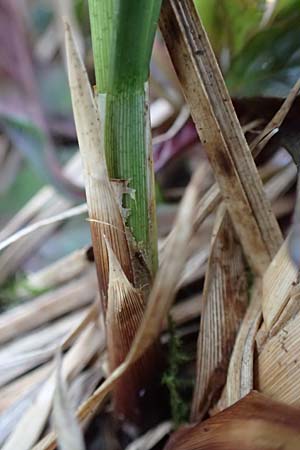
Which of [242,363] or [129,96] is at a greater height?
[129,96]

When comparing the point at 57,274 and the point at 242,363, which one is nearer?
the point at 242,363

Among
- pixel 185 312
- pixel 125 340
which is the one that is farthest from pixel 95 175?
pixel 185 312

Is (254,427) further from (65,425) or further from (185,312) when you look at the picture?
(185,312)

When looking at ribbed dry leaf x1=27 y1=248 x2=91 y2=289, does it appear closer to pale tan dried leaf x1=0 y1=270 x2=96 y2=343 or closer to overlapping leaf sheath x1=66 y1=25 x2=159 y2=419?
pale tan dried leaf x1=0 y1=270 x2=96 y2=343

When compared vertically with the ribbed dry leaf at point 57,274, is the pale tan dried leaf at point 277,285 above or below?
below

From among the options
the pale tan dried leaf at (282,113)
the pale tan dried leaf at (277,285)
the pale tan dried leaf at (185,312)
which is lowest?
the pale tan dried leaf at (277,285)

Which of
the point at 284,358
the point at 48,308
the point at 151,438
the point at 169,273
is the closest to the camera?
the point at 169,273

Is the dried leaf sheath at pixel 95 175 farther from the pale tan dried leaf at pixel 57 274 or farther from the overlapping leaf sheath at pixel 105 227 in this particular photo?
the pale tan dried leaf at pixel 57 274

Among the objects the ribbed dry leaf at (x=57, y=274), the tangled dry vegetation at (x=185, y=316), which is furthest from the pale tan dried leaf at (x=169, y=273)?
the ribbed dry leaf at (x=57, y=274)

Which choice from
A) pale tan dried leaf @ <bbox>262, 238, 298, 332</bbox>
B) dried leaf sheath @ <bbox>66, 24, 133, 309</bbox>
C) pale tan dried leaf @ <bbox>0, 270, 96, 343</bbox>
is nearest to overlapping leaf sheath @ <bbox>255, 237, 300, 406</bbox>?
pale tan dried leaf @ <bbox>262, 238, 298, 332</bbox>
